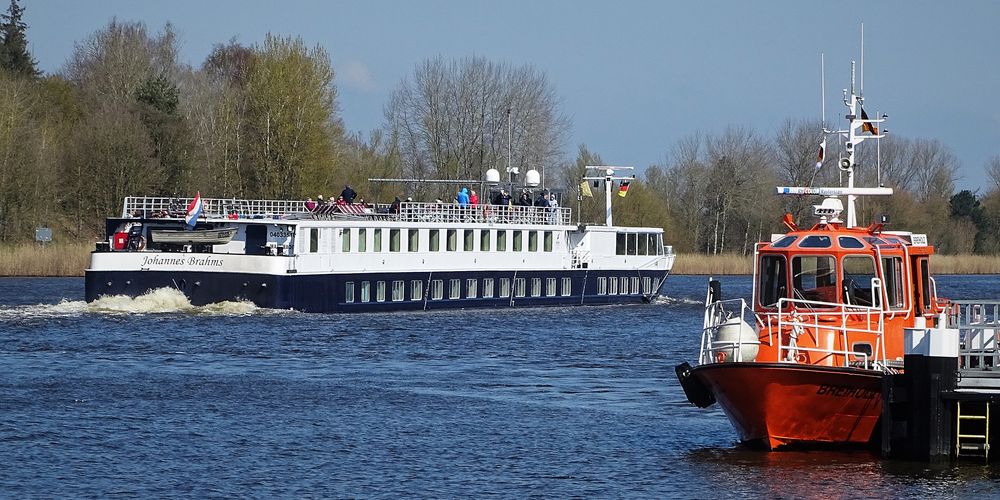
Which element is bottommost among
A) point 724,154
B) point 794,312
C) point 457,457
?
point 457,457

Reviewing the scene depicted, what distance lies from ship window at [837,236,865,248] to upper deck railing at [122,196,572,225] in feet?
107

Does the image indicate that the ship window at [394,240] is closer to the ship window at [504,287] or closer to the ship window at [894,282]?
the ship window at [504,287]

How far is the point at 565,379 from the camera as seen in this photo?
36.1 metres

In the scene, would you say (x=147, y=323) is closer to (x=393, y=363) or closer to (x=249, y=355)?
(x=249, y=355)

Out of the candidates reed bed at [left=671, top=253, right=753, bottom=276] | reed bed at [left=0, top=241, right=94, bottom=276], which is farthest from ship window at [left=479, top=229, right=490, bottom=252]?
reed bed at [left=671, top=253, right=753, bottom=276]

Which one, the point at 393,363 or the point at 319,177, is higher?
the point at 319,177

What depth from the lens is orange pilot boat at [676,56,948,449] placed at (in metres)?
22.6

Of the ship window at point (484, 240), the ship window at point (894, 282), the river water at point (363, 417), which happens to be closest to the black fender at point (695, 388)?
the river water at point (363, 417)

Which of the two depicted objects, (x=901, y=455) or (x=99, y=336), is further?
(x=99, y=336)

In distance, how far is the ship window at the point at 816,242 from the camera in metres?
24.2

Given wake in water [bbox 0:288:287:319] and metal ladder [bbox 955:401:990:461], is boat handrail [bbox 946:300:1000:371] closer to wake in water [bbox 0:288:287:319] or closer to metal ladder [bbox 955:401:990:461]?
metal ladder [bbox 955:401:990:461]

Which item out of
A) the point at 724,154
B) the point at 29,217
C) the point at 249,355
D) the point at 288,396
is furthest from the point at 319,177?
the point at 288,396

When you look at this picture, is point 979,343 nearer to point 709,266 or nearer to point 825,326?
point 825,326

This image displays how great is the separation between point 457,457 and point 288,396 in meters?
8.41
